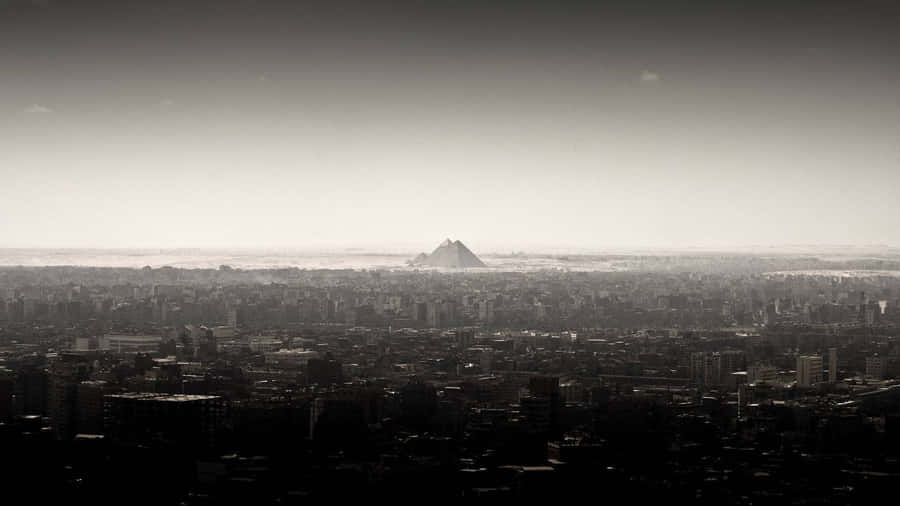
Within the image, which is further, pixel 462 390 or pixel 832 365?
pixel 832 365

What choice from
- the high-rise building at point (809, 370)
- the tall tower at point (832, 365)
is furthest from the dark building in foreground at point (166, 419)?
the tall tower at point (832, 365)

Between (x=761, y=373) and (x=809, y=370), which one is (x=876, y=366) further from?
(x=761, y=373)

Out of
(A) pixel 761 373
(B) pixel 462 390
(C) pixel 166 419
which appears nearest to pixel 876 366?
(A) pixel 761 373

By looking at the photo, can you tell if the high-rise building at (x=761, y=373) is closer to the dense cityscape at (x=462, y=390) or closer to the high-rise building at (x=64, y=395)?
the dense cityscape at (x=462, y=390)

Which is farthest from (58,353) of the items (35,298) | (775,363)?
(775,363)

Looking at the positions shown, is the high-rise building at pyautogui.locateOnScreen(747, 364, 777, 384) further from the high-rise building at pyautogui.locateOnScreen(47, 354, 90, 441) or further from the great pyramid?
the great pyramid

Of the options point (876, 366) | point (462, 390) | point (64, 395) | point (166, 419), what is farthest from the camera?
point (876, 366)

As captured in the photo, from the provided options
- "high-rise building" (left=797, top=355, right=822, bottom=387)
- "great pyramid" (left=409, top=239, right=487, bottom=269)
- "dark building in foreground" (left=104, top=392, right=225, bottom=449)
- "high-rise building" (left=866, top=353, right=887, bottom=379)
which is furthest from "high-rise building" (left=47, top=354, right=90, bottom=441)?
"great pyramid" (left=409, top=239, right=487, bottom=269)
